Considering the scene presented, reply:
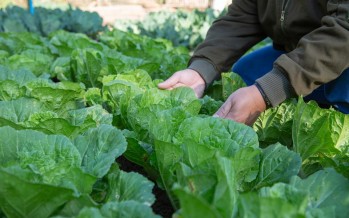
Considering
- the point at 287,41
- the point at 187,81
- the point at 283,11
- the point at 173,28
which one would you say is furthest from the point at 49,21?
the point at 283,11

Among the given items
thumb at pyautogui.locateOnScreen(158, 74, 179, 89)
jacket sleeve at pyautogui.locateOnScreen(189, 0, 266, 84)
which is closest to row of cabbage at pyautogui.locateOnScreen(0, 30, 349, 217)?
thumb at pyautogui.locateOnScreen(158, 74, 179, 89)

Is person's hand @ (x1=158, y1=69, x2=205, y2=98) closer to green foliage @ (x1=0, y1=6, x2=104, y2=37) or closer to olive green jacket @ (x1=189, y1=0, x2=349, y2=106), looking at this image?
olive green jacket @ (x1=189, y1=0, x2=349, y2=106)

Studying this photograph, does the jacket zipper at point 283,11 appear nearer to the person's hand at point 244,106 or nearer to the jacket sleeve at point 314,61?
the jacket sleeve at point 314,61

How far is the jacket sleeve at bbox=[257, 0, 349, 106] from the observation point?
2.21 m

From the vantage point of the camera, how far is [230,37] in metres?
3.25

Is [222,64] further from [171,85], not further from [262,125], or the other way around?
[262,125]

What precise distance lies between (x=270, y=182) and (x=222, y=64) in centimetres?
155

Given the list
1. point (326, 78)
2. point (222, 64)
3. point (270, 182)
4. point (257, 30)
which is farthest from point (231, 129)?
point (257, 30)

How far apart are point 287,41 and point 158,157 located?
1622 millimetres

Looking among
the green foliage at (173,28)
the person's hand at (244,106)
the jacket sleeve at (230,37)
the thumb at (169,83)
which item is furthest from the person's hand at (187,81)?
the green foliage at (173,28)

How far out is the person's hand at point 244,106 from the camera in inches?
86.9

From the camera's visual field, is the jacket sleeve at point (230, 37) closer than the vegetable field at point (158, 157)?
No

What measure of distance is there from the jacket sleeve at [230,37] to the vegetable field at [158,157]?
1.89ft

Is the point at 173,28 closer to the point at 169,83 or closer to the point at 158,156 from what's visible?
the point at 169,83
